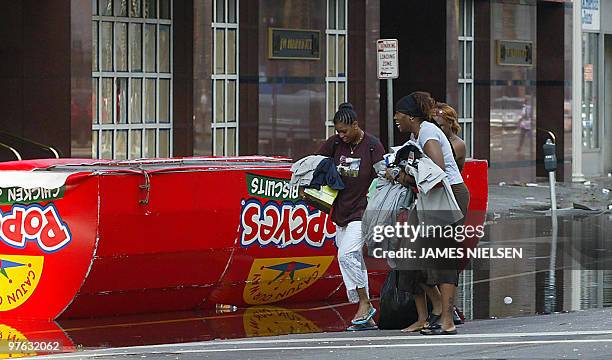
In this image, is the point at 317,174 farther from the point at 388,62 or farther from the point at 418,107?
the point at 388,62

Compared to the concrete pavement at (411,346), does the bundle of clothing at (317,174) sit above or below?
above

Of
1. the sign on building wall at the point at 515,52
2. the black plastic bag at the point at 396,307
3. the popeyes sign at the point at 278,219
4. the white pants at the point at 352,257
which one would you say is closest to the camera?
the black plastic bag at the point at 396,307

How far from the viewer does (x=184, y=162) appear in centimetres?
1290

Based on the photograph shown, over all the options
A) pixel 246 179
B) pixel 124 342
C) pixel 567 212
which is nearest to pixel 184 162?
pixel 246 179

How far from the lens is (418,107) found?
11211mm

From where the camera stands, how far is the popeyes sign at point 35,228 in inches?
464

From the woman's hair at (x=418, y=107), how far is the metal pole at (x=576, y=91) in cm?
2102

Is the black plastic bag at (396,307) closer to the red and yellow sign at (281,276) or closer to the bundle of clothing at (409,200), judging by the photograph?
the bundle of clothing at (409,200)

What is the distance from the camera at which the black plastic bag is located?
1145 cm

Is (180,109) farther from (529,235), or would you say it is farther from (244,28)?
(529,235)

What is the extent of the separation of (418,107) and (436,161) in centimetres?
51

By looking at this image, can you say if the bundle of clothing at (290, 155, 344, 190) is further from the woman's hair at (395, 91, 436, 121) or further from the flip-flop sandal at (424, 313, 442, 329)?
the flip-flop sandal at (424, 313, 442, 329)

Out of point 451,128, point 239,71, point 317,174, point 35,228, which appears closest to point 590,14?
point 239,71

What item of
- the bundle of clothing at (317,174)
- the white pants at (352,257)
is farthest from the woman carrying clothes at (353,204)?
the bundle of clothing at (317,174)
